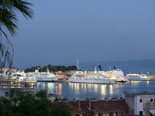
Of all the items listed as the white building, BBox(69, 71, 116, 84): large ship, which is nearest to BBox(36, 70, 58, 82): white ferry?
BBox(69, 71, 116, 84): large ship

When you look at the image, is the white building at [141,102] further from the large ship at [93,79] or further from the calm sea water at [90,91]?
the large ship at [93,79]

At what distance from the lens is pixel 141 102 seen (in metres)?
16.8

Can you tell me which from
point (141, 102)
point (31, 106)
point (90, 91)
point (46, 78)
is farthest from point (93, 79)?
point (31, 106)

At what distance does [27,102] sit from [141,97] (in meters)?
11.7

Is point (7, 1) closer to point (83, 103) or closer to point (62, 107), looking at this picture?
point (62, 107)

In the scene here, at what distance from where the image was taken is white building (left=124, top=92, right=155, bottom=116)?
1661 cm

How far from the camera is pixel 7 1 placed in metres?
2.48

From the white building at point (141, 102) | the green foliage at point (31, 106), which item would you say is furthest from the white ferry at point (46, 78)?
the green foliage at point (31, 106)

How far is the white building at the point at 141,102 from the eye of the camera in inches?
654

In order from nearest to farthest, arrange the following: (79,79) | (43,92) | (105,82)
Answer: (43,92), (105,82), (79,79)

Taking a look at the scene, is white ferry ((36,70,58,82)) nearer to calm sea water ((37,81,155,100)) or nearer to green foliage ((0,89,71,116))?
calm sea water ((37,81,155,100))

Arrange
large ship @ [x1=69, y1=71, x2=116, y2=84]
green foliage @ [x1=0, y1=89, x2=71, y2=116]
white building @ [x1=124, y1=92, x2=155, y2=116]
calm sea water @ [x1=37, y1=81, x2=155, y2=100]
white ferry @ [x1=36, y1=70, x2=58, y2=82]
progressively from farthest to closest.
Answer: white ferry @ [x1=36, y1=70, x2=58, y2=82]
large ship @ [x1=69, y1=71, x2=116, y2=84]
calm sea water @ [x1=37, y1=81, x2=155, y2=100]
white building @ [x1=124, y1=92, x2=155, y2=116]
green foliage @ [x1=0, y1=89, x2=71, y2=116]

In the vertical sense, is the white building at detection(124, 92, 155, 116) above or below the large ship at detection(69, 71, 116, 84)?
below

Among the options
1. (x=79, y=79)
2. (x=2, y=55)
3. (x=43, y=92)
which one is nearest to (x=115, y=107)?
(x=43, y=92)
